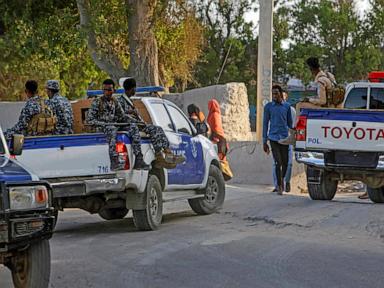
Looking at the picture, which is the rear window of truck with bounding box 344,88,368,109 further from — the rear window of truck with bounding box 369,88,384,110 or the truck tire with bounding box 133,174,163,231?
the truck tire with bounding box 133,174,163,231

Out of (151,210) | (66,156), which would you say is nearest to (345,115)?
(151,210)

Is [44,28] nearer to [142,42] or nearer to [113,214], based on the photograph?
[142,42]

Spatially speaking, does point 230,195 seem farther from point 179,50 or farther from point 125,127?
point 179,50

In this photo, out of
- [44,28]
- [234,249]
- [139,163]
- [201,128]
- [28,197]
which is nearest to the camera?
[28,197]

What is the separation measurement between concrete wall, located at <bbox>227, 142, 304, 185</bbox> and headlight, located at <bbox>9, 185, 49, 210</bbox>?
12640mm

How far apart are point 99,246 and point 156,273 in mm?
2035

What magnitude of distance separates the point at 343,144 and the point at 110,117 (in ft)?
12.5

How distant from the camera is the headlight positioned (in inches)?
249

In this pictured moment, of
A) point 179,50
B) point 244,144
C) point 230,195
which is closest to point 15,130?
point 230,195

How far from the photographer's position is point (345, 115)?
1286 cm

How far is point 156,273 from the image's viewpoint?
324 inches

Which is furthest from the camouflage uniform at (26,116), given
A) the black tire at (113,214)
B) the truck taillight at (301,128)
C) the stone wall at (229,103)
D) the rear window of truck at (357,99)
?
the stone wall at (229,103)

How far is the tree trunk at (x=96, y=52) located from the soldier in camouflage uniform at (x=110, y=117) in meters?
9.86

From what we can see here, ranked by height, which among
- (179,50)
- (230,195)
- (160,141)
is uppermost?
(179,50)
